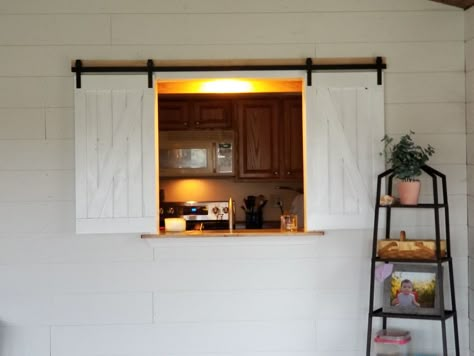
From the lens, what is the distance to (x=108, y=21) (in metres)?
3.86

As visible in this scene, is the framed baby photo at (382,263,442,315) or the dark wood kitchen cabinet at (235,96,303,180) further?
the dark wood kitchen cabinet at (235,96,303,180)

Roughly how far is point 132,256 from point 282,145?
2811mm

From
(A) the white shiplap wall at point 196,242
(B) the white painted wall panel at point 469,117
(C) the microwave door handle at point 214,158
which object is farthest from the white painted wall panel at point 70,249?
(C) the microwave door handle at point 214,158

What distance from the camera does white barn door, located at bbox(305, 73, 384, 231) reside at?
3854mm

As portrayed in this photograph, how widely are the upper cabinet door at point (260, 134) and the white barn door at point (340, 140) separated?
254cm

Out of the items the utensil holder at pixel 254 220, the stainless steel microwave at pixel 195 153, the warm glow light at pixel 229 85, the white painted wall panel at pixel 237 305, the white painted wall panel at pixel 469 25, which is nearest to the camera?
the white painted wall panel at pixel 469 25

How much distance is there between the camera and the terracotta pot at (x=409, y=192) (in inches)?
144

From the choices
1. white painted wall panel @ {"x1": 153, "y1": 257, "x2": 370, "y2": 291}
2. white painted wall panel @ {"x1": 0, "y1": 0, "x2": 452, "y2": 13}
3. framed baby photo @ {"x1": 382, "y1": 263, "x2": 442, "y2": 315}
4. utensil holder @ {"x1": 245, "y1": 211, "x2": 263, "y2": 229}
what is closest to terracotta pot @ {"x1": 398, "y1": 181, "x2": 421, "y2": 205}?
framed baby photo @ {"x1": 382, "y1": 263, "x2": 442, "y2": 315}

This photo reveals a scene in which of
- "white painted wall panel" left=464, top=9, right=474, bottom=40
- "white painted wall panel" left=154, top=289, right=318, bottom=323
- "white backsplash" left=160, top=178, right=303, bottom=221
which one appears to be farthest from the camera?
"white backsplash" left=160, top=178, right=303, bottom=221

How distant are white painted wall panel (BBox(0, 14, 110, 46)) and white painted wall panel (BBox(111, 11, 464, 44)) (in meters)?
0.08

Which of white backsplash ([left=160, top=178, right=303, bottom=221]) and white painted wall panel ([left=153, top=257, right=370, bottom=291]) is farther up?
white backsplash ([left=160, top=178, right=303, bottom=221])

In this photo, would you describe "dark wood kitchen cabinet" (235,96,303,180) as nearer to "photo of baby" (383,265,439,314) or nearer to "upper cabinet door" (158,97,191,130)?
"upper cabinet door" (158,97,191,130)

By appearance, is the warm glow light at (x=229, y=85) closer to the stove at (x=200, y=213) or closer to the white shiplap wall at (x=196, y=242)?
the white shiplap wall at (x=196, y=242)

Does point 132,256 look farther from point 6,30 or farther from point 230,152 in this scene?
point 230,152
